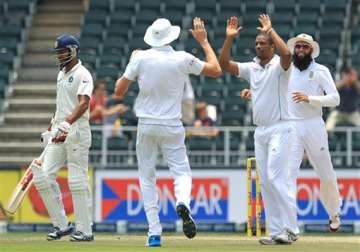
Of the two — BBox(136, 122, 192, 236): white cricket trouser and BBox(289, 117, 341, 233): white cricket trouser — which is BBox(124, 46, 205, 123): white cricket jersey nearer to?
BBox(136, 122, 192, 236): white cricket trouser

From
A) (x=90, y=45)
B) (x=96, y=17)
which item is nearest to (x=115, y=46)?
(x=90, y=45)

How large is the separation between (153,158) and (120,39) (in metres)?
13.7

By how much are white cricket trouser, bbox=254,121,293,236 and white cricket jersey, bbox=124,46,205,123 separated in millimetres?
1197

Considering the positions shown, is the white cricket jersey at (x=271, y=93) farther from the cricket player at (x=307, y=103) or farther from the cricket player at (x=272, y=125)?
the cricket player at (x=307, y=103)

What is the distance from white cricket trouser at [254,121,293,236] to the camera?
15.5 metres

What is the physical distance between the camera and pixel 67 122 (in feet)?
50.9

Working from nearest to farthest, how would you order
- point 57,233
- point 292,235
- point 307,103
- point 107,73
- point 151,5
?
1. point 292,235
2. point 57,233
3. point 307,103
4. point 107,73
5. point 151,5

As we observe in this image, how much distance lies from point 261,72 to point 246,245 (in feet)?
6.26

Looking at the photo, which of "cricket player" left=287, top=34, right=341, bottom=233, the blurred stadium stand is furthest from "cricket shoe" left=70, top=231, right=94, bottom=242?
the blurred stadium stand

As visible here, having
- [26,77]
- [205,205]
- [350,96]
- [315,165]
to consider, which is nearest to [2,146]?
[26,77]

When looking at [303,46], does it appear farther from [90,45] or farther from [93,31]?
[93,31]

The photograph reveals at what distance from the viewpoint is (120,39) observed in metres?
28.7

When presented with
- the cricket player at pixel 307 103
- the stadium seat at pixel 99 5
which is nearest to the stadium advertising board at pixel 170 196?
the cricket player at pixel 307 103

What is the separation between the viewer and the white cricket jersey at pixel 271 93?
15570 mm
